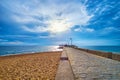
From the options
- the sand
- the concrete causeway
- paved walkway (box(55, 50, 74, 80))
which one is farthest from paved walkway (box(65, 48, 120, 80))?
the sand

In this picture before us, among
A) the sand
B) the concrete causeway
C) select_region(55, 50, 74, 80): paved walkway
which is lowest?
the sand

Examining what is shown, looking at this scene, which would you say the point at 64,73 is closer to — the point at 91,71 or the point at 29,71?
the point at 91,71

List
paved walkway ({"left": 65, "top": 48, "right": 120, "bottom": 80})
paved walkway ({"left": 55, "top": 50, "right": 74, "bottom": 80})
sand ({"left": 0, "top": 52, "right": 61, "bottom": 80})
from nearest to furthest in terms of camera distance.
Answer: paved walkway ({"left": 65, "top": 48, "right": 120, "bottom": 80}) < paved walkway ({"left": 55, "top": 50, "right": 74, "bottom": 80}) < sand ({"left": 0, "top": 52, "right": 61, "bottom": 80})

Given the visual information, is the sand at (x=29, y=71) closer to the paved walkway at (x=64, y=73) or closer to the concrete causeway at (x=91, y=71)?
the paved walkway at (x=64, y=73)

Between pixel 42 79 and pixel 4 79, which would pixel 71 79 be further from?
pixel 4 79

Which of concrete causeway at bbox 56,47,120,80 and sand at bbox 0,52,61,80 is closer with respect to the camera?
concrete causeway at bbox 56,47,120,80

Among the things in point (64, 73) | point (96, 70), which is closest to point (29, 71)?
point (64, 73)

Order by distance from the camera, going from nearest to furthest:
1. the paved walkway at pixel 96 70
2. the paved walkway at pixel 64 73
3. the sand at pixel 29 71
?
1. the paved walkway at pixel 96 70
2. the paved walkway at pixel 64 73
3. the sand at pixel 29 71

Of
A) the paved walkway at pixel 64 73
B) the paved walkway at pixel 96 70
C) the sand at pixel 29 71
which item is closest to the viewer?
the paved walkway at pixel 96 70

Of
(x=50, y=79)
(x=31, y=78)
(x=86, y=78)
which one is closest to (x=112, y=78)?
(x=86, y=78)

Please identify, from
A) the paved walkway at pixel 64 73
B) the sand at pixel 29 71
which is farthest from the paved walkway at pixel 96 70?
the sand at pixel 29 71

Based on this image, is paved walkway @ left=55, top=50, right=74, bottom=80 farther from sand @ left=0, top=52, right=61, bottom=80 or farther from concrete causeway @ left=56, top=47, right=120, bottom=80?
sand @ left=0, top=52, right=61, bottom=80

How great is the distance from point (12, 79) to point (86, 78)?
3.93 metres

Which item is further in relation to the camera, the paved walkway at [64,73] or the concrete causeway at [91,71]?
the paved walkway at [64,73]
